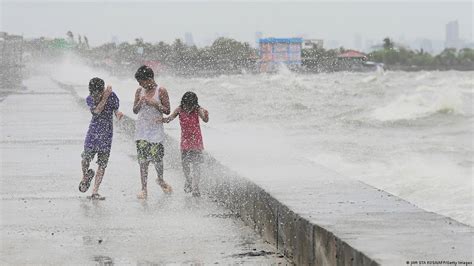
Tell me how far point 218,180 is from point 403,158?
11012 millimetres

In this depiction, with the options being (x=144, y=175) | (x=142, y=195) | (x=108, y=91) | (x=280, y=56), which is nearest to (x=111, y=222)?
(x=142, y=195)

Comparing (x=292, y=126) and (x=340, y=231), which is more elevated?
(x=340, y=231)

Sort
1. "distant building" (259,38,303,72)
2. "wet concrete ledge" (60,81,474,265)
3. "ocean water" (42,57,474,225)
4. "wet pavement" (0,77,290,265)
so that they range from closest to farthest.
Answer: "wet concrete ledge" (60,81,474,265) < "wet pavement" (0,77,290,265) < "ocean water" (42,57,474,225) < "distant building" (259,38,303,72)

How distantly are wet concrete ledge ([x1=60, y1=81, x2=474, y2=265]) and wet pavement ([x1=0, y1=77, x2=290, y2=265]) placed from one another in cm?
19

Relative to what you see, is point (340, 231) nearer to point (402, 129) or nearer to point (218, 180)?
point (218, 180)

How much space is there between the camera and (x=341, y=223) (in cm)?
517

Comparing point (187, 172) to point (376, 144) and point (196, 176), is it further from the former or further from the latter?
point (376, 144)

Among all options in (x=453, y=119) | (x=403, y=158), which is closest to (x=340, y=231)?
(x=403, y=158)

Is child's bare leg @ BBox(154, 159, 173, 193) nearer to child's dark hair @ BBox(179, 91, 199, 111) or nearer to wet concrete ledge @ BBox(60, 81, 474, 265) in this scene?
child's dark hair @ BBox(179, 91, 199, 111)

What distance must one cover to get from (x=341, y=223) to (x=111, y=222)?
2.60 meters

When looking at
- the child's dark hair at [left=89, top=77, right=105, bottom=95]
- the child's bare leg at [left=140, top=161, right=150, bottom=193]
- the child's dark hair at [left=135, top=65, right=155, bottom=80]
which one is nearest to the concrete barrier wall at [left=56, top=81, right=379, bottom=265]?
the child's bare leg at [left=140, top=161, right=150, bottom=193]

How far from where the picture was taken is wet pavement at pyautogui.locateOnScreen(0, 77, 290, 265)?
594 centimetres

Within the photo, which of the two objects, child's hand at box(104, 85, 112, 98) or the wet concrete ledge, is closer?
the wet concrete ledge

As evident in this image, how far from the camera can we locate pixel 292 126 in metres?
32.3
